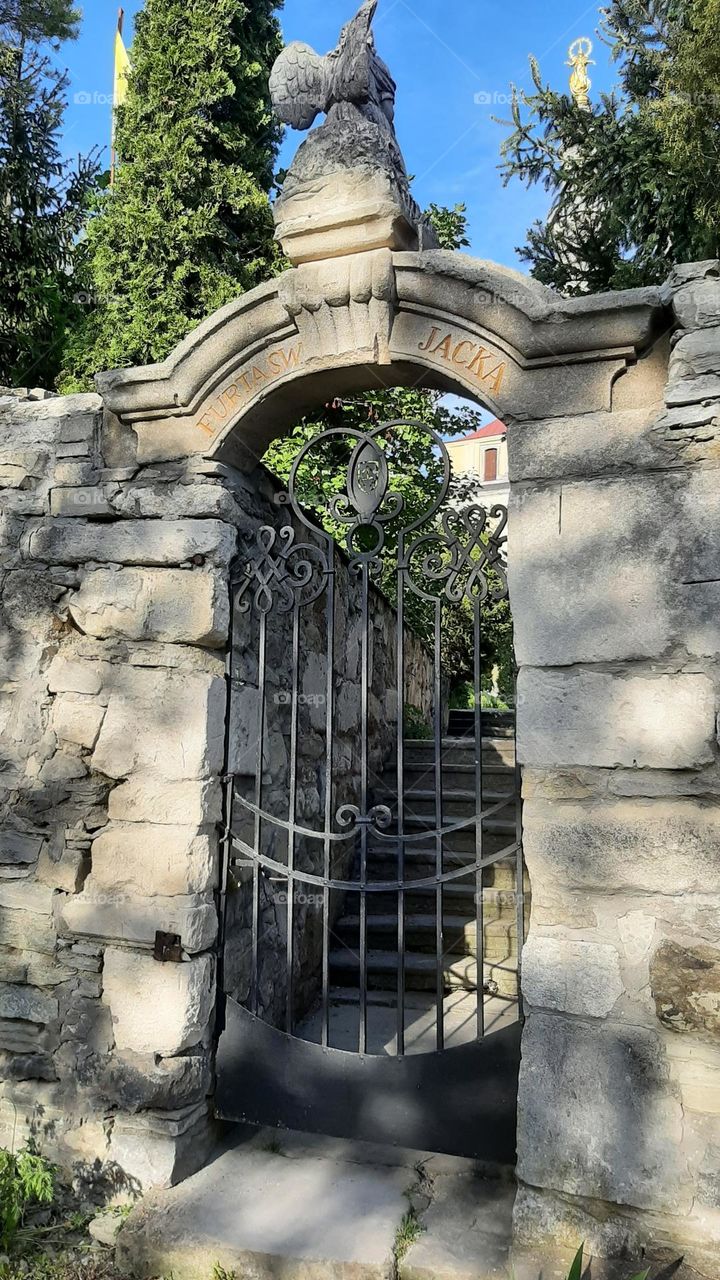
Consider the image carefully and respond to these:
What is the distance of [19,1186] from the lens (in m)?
2.58

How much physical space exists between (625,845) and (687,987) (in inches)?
15.0

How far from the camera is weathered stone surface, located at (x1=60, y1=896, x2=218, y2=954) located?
8.82 feet

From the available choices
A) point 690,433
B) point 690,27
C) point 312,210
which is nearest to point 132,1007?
point 690,433

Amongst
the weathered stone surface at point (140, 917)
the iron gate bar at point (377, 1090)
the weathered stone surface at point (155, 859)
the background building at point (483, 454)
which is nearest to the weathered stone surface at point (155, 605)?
the weathered stone surface at point (155, 859)

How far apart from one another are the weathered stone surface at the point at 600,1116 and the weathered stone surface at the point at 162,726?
4.40ft

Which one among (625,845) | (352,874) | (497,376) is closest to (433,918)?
(352,874)

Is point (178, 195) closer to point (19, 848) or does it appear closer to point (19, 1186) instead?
point (19, 848)

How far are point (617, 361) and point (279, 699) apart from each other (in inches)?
75.2

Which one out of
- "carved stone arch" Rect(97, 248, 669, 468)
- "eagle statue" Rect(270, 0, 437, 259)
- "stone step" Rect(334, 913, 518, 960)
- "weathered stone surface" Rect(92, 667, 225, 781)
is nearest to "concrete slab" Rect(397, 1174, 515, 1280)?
"weathered stone surface" Rect(92, 667, 225, 781)

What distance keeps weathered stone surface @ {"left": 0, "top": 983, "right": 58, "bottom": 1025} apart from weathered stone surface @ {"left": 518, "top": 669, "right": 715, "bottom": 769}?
1879 millimetres

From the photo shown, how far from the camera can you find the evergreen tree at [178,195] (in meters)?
7.83

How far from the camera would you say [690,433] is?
227 cm

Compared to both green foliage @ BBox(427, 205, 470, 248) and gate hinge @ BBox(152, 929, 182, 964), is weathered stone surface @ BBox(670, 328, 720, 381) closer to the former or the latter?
gate hinge @ BBox(152, 929, 182, 964)

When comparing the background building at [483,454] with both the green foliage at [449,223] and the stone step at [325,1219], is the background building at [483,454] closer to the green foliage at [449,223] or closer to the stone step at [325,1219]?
the green foliage at [449,223]
